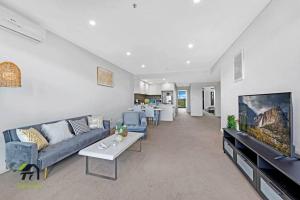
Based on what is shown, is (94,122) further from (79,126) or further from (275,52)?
(275,52)

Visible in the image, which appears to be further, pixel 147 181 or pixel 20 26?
pixel 20 26

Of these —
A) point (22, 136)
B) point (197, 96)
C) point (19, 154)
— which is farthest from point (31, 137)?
point (197, 96)

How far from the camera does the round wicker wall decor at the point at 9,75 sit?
2152 mm

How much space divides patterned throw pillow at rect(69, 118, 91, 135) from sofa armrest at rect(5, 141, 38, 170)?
1083mm

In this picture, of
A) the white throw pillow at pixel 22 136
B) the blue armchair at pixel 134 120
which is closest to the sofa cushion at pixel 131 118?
the blue armchair at pixel 134 120

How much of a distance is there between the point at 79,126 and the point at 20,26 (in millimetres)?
2213

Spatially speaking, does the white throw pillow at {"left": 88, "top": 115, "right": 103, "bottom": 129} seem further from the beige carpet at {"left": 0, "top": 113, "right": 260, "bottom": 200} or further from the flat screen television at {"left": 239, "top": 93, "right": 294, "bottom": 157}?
the flat screen television at {"left": 239, "top": 93, "right": 294, "bottom": 157}

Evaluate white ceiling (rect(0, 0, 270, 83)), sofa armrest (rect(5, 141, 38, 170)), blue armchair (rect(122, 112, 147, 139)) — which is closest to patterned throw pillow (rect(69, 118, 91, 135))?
sofa armrest (rect(5, 141, 38, 170))

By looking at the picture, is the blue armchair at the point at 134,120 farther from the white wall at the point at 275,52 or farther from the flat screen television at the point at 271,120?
the white wall at the point at 275,52

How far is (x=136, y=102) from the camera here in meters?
8.07

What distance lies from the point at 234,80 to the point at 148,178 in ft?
10.6

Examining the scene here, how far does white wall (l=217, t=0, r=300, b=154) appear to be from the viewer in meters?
1.63

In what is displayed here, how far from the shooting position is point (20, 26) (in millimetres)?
2307

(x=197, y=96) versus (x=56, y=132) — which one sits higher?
(x=197, y=96)
